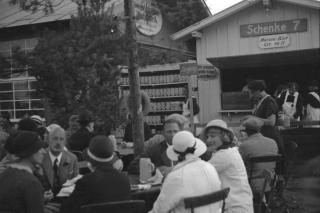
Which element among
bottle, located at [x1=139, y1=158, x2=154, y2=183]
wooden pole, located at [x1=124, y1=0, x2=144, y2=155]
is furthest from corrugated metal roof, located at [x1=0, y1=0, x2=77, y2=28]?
bottle, located at [x1=139, y1=158, x2=154, y2=183]

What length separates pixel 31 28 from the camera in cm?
1541

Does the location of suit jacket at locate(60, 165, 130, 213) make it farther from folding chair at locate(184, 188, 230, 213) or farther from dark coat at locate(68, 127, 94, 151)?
dark coat at locate(68, 127, 94, 151)

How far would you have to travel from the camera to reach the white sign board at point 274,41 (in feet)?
47.0

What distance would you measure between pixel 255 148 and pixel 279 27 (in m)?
8.33

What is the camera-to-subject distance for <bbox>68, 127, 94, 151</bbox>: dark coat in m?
7.51

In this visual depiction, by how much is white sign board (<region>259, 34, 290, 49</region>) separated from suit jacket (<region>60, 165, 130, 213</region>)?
35.5 ft

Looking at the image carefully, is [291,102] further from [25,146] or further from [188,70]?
[25,146]

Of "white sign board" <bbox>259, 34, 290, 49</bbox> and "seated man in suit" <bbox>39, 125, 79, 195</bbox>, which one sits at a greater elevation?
"white sign board" <bbox>259, 34, 290, 49</bbox>

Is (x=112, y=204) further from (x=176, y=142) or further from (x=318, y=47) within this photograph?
(x=318, y=47)

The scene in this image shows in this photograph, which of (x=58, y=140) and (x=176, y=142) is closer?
(x=176, y=142)

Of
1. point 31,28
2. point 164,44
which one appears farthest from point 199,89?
point 31,28

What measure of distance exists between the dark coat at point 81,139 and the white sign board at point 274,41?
8.16 m

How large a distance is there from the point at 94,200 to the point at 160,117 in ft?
38.2

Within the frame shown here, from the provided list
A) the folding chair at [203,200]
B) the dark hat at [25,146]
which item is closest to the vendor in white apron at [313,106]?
the folding chair at [203,200]
